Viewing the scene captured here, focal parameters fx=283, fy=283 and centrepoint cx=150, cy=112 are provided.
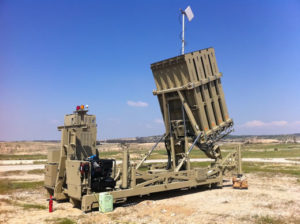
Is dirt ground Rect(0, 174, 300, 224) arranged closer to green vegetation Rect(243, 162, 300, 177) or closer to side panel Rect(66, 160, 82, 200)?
side panel Rect(66, 160, 82, 200)

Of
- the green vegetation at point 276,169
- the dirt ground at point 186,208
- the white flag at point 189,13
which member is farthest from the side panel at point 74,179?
the green vegetation at point 276,169

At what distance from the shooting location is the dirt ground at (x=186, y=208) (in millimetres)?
9289

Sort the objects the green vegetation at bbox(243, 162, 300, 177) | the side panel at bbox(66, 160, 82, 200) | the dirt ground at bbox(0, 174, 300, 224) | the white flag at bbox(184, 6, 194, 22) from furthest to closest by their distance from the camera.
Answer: the green vegetation at bbox(243, 162, 300, 177) → the white flag at bbox(184, 6, 194, 22) → the side panel at bbox(66, 160, 82, 200) → the dirt ground at bbox(0, 174, 300, 224)

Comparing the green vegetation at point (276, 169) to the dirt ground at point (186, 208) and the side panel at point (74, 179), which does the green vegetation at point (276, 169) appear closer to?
the dirt ground at point (186, 208)

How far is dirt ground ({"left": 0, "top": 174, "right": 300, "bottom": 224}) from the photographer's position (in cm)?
929

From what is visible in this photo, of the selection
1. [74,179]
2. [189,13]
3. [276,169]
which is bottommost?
[276,169]

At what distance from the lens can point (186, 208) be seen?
10711 millimetres

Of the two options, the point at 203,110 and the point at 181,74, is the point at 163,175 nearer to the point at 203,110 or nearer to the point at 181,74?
the point at 203,110

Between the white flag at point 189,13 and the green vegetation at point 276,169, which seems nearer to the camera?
the white flag at point 189,13

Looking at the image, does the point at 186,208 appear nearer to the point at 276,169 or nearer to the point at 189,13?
the point at 189,13

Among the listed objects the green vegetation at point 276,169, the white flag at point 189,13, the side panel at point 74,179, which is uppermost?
the white flag at point 189,13

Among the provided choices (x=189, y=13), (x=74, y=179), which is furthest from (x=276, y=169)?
(x=74, y=179)

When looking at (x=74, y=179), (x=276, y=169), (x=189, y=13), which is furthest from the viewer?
(x=276, y=169)

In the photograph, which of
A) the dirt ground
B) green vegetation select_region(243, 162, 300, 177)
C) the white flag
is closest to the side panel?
the dirt ground
